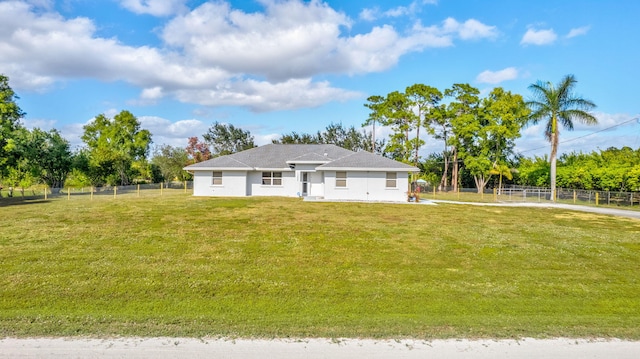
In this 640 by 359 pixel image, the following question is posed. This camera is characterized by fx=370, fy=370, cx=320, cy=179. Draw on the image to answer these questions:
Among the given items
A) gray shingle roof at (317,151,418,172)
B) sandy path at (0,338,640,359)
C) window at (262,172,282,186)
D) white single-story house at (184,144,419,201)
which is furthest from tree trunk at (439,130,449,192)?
sandy path at (0,338,640,359)

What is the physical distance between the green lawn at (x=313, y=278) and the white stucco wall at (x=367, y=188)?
9984mm

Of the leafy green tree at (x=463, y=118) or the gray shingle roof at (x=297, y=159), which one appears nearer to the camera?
the gray shingle roof at (x=297, y=159)

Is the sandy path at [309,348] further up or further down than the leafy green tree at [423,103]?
further down

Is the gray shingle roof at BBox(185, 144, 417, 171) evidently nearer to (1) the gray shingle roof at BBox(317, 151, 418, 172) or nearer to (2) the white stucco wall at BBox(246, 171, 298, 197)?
(1) the gray shingle roof at BBox(317, 151, 418, 172)

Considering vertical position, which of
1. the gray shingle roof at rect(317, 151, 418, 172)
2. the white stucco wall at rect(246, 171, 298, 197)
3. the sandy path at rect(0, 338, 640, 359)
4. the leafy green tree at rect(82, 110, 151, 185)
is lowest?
the sandy path at rect(0, 338, 640, 359)

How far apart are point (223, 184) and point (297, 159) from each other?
5.97m

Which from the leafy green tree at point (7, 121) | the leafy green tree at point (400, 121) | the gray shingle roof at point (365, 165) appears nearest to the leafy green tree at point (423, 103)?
the leafy green tree at point (400, 121)

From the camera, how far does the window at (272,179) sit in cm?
2869

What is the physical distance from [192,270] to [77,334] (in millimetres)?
3635

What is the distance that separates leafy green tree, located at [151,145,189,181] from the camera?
49125mm

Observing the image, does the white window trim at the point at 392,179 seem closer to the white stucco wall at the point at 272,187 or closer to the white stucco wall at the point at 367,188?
the white stucco wall at the point at 367,188

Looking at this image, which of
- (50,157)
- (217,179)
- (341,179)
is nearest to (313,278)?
(341,179)

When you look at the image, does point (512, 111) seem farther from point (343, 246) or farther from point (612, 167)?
point (343, 246)

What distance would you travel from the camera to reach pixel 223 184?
92.4 ft
